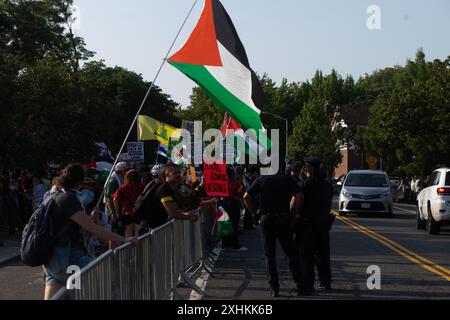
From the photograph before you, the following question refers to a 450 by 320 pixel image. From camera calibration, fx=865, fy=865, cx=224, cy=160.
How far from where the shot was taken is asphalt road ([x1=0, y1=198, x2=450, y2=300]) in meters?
11.0

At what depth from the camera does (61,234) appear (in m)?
6.88

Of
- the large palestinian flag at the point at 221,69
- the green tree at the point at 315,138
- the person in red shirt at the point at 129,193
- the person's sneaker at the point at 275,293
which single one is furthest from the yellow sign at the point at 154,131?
the green tree at the point at 315,138

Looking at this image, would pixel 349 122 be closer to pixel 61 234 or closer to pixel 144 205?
pixel 144 205

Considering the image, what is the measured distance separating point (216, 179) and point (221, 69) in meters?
2.39

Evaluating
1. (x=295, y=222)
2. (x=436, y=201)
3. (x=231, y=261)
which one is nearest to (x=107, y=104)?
(x=436, y=201)

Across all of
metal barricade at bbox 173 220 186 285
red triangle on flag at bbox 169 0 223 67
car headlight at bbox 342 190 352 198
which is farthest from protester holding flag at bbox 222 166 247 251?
car headlight at bbox 342 190 352 198

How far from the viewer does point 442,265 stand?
14.4 m

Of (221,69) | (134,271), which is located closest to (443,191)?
(221,69)

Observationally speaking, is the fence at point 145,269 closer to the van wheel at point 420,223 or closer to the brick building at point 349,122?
the van wheel at point 420,223

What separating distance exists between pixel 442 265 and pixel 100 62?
45.3m

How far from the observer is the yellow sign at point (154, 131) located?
90.8ft

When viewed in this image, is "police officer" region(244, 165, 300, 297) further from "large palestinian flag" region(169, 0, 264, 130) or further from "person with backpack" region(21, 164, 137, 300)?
"person with backpack" region(21, 164, 137, 300)

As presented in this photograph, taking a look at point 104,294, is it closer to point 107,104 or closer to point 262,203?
point 262,203

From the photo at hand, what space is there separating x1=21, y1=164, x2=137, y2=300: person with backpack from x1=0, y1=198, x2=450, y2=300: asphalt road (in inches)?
148
